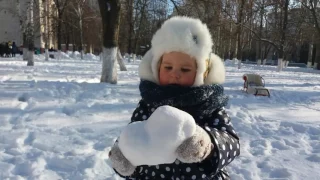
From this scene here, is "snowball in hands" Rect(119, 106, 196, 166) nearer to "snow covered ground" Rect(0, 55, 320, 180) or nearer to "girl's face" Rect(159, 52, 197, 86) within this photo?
"girl's face" Rect(159, 52, 197, 86)

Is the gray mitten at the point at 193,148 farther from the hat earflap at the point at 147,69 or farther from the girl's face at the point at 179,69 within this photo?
the hat earflap at the point at 147,69

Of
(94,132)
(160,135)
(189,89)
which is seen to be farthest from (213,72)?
(94,132)

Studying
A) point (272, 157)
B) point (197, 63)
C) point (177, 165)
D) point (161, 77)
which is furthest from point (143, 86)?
point (272, 157)

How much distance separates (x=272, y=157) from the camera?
4.11 meters

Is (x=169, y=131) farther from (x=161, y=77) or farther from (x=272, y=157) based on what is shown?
(x=272, y=157)

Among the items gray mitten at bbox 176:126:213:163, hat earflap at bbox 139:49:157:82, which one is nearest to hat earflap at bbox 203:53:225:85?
hat earflap at bbox 139:49:157:82

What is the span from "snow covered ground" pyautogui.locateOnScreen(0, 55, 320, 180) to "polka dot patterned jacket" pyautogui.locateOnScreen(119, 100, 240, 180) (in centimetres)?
183

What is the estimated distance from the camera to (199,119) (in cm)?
159

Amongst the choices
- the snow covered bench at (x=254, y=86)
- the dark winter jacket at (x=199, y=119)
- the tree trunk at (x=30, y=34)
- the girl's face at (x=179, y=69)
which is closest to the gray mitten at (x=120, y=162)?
the dark winter jacket at (x=199, y=119)

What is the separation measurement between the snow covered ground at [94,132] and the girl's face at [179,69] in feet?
6.76

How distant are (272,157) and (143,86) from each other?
A: 2990 mm

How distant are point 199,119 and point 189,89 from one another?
170mm

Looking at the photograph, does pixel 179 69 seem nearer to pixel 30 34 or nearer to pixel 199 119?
pixel 199 119

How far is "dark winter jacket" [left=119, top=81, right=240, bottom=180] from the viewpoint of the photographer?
145 cm
